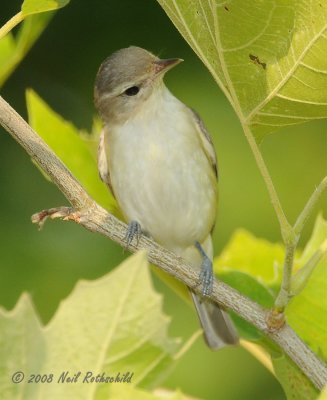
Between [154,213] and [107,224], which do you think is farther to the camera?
[154,213]

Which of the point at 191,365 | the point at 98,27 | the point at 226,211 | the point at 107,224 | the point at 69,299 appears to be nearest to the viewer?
the point at 69,299

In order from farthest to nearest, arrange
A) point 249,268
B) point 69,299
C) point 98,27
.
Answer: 1. point 98,27
2. point 249,268
3. point 69,299

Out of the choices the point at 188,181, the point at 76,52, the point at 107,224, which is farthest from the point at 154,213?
the point at 76,52

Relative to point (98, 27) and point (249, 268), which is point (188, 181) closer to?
point (249, 268)

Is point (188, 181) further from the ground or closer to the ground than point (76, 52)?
closer to the ground

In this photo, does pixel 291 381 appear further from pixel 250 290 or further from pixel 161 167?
pixel 161 167

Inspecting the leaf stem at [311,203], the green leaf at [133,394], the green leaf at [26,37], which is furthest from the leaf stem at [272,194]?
the green leaf at [133,394]

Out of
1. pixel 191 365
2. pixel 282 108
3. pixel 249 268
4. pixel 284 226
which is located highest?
pixel 282 108

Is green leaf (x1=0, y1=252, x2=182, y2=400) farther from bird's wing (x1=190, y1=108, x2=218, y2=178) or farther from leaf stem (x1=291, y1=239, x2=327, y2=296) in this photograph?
bird's wing (x1=190, y1=108, x2=218, y2=178)
